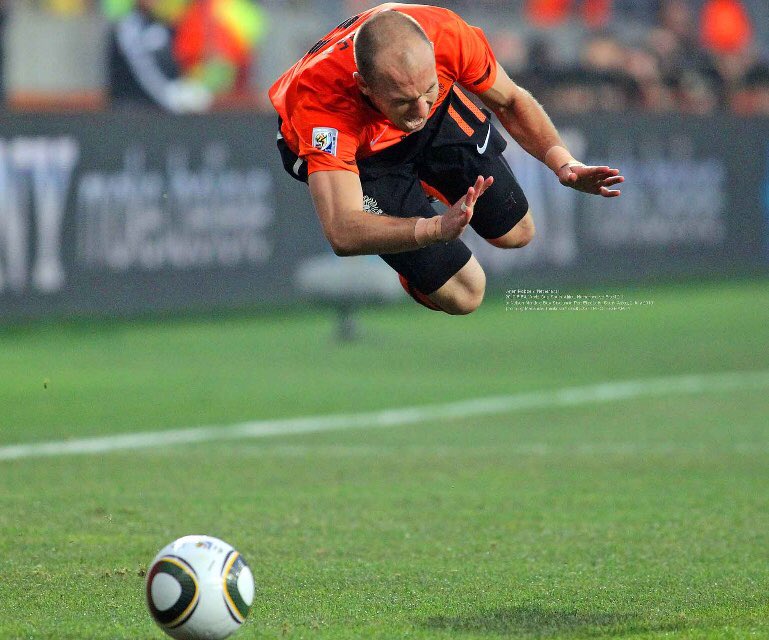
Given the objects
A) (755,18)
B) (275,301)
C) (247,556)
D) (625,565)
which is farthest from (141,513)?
(755,18)

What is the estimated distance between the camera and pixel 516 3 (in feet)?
69.7

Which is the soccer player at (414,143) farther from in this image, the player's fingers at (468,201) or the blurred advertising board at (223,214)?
the blurred advertising board at (223,214)

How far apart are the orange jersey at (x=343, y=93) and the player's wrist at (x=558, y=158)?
1.67 feet

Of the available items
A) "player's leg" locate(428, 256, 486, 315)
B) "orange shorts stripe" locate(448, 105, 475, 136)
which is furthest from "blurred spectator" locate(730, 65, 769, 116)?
"orange shorts stripe" locate(448, 105, 475, 136)

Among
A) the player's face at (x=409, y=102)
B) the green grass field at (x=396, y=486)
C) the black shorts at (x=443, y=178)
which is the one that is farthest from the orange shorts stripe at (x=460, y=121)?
the green grass field at (x=396, y=486)

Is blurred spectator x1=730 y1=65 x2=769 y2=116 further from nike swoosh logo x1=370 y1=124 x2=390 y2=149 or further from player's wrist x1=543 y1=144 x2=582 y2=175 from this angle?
nike swoosh logo x1=370 y1=124 x2=390 y2=149

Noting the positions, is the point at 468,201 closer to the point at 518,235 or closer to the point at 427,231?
the point at 427,231

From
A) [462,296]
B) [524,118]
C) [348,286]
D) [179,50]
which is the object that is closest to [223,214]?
[348,286]

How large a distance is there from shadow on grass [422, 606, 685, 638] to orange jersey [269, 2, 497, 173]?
1880 mm

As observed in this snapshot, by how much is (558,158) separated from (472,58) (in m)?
0.59

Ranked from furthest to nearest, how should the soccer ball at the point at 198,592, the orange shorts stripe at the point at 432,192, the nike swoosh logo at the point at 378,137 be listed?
the orange shorts stripe at the point at 432,192, the nike swoosh logo at the point at 378,137, the soccer ball at the point at 198,592

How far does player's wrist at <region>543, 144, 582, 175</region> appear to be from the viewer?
689cm

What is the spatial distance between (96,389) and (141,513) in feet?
16.8

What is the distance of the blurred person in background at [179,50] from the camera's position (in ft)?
55.6
